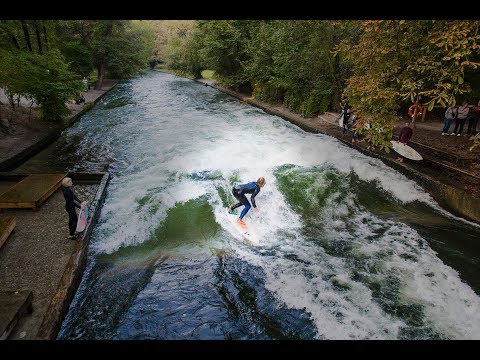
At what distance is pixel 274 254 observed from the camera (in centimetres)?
874

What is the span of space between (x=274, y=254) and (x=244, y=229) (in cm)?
131

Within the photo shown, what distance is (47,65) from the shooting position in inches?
691

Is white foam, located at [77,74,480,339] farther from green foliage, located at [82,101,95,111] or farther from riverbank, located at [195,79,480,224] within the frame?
green foliage, located at [82,101,95,111]

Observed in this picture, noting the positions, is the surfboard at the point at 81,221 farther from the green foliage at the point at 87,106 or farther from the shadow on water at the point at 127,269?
the green foliage at the point at 87,106

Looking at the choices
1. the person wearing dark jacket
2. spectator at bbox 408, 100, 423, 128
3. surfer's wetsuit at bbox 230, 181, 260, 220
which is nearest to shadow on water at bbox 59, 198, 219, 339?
the person wearing dark jacket

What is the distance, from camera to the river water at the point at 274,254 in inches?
259

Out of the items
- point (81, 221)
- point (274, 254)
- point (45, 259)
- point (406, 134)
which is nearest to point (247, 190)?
point (274, 254)

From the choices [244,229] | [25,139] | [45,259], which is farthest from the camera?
[25,139]

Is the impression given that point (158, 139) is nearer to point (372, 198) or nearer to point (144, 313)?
point (372, 198)

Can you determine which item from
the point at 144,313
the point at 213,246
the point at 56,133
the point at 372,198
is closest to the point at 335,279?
the point at 213,246

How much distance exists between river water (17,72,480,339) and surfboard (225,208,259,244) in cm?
17

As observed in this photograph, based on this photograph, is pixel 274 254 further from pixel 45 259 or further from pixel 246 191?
pixel 45 259
